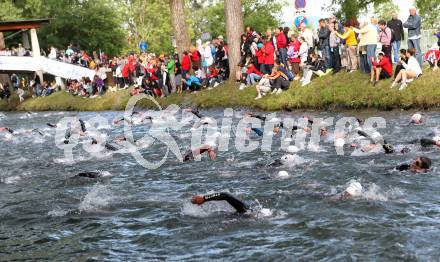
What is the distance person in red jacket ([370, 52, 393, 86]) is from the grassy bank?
29 centimetres

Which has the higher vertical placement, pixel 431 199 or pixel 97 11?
pixel 97 11

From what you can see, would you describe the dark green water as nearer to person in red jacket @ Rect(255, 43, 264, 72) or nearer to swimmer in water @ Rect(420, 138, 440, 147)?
swimmer in water @ Rect(420, 138, 440, 147)

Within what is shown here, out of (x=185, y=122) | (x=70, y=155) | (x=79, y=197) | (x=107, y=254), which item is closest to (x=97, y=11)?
(x=185, y=122)

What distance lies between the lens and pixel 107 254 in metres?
7.96

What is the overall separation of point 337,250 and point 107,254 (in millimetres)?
3177

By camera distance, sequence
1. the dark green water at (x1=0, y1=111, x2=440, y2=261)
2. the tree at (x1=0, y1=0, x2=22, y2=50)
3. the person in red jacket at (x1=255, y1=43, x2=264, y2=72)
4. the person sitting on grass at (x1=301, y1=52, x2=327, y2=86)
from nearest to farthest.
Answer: the dark green water at (x1=0, y1=111, x2=440, y2=261) < the person sitting on grass at (x1=301, y1=52, x2=327, y2=86) < the person in red jacket at (x1=255, y1=43, x2=264, y2=72) < the tree at (x1=0, y1=0, x2=22, y2=50)

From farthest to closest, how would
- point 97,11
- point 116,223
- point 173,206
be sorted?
point 97,11 < point 173,206 < point 116,223

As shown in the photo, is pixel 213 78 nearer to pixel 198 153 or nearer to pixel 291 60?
pixel 291 60

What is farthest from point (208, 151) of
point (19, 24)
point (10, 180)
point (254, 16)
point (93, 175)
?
point (254, 16)

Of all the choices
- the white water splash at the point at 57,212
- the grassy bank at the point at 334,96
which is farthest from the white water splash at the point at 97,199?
the grassy bank at the point at 334,96

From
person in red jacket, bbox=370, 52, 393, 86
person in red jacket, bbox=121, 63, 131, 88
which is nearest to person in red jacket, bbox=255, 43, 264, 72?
person in red jacket, bbox=370, 52, 393, 86

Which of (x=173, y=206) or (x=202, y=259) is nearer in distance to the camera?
(x=202, y=259)

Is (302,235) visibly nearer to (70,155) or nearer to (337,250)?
(337,250)

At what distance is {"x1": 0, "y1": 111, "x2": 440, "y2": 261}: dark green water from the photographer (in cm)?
770
